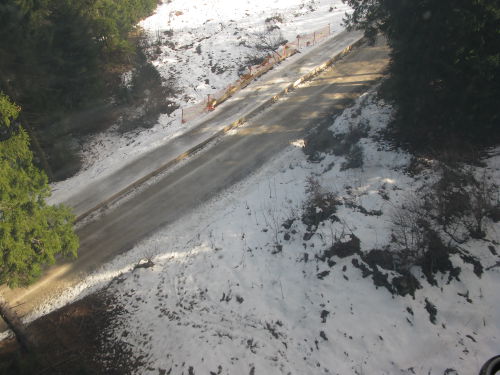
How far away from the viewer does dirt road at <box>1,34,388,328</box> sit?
12164 millimetres

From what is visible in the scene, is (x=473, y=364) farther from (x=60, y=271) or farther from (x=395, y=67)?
(x=60, y=271)

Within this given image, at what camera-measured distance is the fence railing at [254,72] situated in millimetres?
21609

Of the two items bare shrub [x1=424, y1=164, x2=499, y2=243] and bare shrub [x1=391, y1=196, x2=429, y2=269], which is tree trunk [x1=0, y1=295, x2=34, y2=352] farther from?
bare shrub [x1=424, y1=164, x2=499, y2=243]

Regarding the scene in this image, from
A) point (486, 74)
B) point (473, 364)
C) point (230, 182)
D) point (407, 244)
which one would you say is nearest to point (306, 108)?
point (230, 182)

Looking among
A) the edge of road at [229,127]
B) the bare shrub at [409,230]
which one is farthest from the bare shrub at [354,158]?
the edge of road at [229,127]

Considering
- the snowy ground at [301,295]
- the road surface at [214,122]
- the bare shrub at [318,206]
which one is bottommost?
the snowy ground at [301,295]

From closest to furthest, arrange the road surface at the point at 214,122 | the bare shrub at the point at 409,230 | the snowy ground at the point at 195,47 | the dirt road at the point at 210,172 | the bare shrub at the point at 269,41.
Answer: the bare shrub at the point at 409,230, the dirt road at the point at 210,172, the road surface at the point at 214,122, the snowy ground at the point at 195,47, the bare shrub at the point at 269,41

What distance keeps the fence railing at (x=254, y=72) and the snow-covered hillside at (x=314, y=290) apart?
33.6ft

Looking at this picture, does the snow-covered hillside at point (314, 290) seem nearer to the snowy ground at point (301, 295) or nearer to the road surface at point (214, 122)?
the snowy ground at point (301, 295)

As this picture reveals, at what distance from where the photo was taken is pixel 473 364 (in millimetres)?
7137

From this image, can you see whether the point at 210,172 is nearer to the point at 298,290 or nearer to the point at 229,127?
the point at 229,127

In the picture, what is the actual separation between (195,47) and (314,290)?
2559cm

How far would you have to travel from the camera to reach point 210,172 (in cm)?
1583

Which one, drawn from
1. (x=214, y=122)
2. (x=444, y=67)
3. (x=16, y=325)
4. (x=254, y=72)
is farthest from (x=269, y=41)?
(x=16, y=325)
